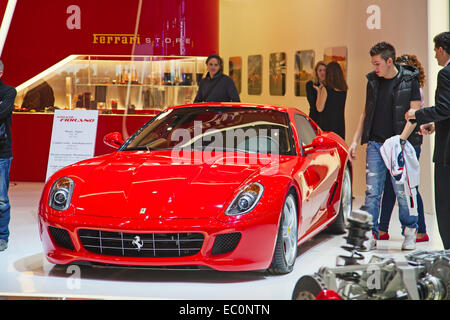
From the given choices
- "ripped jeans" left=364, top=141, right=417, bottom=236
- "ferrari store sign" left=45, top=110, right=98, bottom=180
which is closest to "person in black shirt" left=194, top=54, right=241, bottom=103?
"ferrari store sign" left=45, top=110, right=98, bottom=180

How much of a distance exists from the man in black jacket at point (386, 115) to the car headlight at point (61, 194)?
8.65 feet

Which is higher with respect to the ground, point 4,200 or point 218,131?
point 218,131

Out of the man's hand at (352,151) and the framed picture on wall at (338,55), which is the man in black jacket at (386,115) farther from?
the framed picture on wall at (338,55)

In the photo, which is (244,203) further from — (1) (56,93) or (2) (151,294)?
(1) (56,93)

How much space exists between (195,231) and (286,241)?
795 millimetres

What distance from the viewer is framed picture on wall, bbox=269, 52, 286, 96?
41.0ft

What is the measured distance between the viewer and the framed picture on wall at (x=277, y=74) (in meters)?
12.5

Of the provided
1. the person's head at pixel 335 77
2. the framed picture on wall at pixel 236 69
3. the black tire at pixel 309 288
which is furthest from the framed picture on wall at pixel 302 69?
the black tire at pixel 309 288

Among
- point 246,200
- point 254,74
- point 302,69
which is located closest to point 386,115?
point 246,200

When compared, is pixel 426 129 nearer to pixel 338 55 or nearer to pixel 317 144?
pixel 317 144

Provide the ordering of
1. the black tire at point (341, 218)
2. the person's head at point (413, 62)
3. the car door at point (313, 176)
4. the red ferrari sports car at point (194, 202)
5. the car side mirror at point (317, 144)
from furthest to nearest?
the black tire at point (341, 218) < the person's head at point (413, 62) < the car side mirror at point (317, 144) < the car door at point (313, 176) < the red ferrari sports car at point (194, 202)

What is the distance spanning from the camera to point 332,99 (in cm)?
875

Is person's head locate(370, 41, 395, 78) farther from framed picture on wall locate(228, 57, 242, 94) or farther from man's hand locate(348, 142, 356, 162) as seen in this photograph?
framed picture on wall locate(228, 57, 242, 94)
